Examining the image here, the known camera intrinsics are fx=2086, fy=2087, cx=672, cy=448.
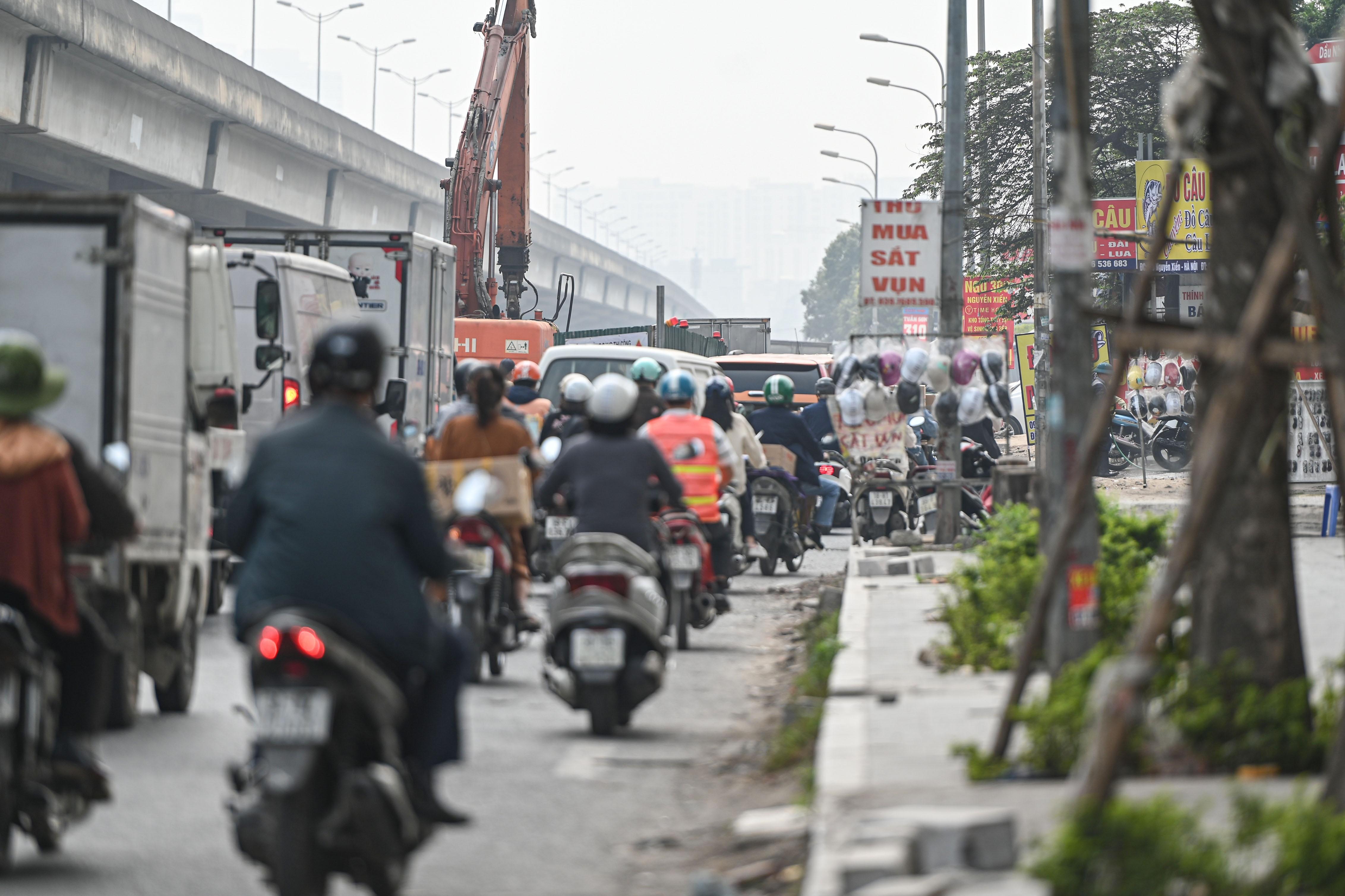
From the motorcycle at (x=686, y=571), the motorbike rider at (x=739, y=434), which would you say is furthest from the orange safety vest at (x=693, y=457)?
the motorbike rider at (x=739, y=434)

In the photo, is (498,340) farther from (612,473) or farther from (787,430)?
(612,473)

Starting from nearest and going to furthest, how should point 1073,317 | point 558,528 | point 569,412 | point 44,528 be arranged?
1. point 44,528
2. point 1073,317
3. point 558,528
4. point 569,412

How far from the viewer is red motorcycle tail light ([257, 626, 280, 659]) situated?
514 centimetres

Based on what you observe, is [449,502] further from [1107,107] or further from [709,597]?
[1107,107]

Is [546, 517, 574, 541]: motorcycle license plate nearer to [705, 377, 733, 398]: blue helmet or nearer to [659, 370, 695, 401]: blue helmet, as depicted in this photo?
[659, 370, 695, 401]: blue helmet

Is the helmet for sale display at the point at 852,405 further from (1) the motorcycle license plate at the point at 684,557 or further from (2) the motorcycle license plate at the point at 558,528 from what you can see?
(1) the motorcycle license plate at the point at 684,557

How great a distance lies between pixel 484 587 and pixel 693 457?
195 cm

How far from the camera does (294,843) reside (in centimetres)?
511

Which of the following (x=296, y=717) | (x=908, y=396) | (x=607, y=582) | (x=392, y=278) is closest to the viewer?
(x=296, y=717)

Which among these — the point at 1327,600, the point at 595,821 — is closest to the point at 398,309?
the point at 1327,600

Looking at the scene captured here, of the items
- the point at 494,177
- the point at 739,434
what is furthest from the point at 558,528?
the point at 494,177

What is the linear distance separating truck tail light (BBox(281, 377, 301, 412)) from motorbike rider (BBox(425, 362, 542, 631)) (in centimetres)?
598

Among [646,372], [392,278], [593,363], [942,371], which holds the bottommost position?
[646,372]

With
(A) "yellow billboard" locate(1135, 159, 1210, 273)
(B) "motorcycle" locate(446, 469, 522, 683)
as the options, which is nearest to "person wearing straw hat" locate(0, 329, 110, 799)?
(B) "motorcycle" locate(446, 469, 522, 683)
